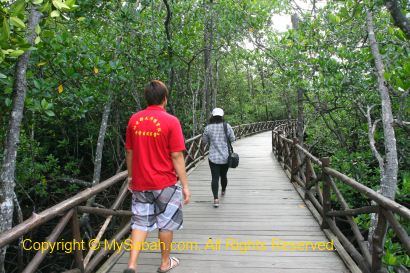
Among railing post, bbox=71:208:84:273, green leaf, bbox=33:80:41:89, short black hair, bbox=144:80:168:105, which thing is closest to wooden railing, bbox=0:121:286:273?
railing post, bbox=71:208:84:273

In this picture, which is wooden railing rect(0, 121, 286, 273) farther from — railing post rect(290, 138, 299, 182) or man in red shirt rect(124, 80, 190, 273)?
railing post rect(290, 138, 299, 182)

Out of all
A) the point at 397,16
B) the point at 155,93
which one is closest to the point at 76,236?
the point at 155,93

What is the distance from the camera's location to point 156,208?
3.10 metres

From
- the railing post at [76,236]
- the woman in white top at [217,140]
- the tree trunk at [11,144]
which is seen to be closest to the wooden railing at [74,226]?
the railing post at [76,236]

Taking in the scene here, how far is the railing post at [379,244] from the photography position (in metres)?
2.94

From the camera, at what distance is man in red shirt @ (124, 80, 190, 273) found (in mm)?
2924

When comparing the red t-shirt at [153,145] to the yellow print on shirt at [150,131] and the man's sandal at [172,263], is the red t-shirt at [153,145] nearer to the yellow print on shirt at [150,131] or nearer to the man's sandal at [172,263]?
the yellow print on shirt at [150,131]

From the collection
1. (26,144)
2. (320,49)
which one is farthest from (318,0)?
(26,144)

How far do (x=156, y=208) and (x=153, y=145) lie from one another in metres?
0.59

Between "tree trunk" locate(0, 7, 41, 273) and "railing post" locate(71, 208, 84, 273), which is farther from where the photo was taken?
"tree trunk" locate(0, 7, 41, 273)

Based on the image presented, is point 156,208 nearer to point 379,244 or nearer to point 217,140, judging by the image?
point 379,244

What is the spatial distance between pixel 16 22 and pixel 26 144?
6.67m

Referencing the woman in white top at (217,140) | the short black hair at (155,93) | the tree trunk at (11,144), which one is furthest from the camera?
the woman in white top at (217,140)

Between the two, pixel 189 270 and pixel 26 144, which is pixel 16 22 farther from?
pixel 26 144
